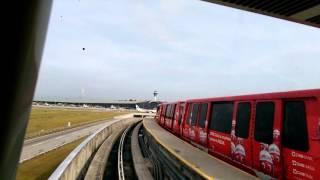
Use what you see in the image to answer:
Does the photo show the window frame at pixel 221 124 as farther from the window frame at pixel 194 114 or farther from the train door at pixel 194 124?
the window frame at pixel 194 114

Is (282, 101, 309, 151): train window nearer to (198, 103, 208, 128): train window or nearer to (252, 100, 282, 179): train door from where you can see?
(252, 100, 282, 179): train door

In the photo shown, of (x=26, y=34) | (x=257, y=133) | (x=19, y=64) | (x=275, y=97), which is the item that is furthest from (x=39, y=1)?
(x=257, y=133)

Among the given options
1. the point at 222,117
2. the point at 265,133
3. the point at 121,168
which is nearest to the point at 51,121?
the point at 121,168

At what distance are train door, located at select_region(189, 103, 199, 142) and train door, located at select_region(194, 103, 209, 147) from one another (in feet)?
0.88

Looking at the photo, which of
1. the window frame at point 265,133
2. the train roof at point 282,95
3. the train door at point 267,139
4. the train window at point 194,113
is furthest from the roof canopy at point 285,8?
the train door at point 267,139

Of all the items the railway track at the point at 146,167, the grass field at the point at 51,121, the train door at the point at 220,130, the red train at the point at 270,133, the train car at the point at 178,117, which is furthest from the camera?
the grass field at the point at 51,121

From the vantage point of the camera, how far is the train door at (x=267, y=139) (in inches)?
342

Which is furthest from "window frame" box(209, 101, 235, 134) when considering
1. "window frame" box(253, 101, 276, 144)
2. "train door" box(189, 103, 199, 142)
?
"train door" box(189, 103, 199, 142)

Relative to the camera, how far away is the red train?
7.58 meters

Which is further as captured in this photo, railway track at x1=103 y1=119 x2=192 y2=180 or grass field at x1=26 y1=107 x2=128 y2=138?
grass field at x1=26 y1=107 x2=128 y2=138

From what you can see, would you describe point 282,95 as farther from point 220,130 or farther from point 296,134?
point 220,130

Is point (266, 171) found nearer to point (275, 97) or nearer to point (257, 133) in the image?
point (257, 133)

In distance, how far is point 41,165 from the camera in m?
24.2

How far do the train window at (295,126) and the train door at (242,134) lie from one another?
193cm
